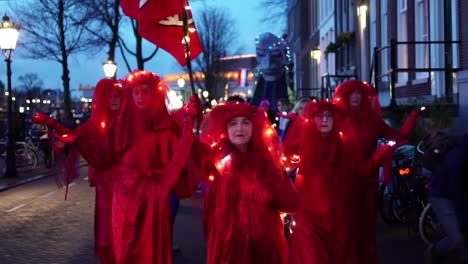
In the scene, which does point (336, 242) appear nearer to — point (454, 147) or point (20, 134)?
point (454, 147)

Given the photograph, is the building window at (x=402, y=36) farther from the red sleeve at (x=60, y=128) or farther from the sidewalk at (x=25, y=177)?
the red sleeve at (x=60, y=128)

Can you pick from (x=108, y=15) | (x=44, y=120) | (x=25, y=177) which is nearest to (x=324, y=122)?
(x=44, y=120)

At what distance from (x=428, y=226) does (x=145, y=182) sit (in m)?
4.06

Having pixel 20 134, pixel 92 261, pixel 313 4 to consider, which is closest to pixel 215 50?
pixel 313 4

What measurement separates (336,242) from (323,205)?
0.32 meters

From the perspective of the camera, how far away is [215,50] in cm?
7406

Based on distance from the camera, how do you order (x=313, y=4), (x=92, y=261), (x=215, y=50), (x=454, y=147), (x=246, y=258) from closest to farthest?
(x=246, y=258), (x=454, y=147), (x=92, y=261), (x=313, y=4), (x=215, y=50)

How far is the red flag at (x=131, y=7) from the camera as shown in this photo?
7.30 meters

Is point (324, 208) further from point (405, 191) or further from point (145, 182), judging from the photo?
point (405, 191)

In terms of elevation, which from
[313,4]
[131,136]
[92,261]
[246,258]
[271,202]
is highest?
[313,4]

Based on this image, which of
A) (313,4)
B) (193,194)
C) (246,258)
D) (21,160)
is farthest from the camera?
(313,4)

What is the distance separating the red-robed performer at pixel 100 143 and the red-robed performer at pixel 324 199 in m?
1.60

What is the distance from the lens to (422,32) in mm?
16672

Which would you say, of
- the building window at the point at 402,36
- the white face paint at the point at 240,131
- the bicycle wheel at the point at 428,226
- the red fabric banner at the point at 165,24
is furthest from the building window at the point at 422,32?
the white face paint at the point at 240,131
